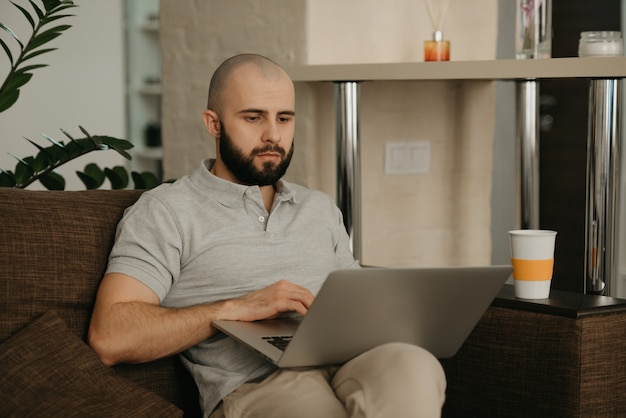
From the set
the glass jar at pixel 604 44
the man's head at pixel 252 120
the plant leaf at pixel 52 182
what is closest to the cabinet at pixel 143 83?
the plant leaf at pixel 52 182

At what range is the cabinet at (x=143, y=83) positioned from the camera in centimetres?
564

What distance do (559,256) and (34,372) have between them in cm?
352

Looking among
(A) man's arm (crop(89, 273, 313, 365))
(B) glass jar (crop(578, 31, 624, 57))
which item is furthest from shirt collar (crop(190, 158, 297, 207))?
(B) glass jar (crop(578, 31, 624, 57))

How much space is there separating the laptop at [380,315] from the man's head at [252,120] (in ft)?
1.29

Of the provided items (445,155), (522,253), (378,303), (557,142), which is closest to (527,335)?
(522,253)

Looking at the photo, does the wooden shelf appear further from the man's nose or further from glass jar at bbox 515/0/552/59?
the man's nose

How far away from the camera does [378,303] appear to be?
5.44 ft

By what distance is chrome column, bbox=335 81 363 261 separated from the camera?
283 cm

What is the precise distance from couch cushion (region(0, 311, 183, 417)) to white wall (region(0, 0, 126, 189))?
3404mm

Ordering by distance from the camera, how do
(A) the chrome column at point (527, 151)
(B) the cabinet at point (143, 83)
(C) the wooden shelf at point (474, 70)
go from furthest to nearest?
(B) the cabinet at point (143, 83) < (A) the chrome column at point (527, 151) < (C) the wooden shelf at point (474, 70)

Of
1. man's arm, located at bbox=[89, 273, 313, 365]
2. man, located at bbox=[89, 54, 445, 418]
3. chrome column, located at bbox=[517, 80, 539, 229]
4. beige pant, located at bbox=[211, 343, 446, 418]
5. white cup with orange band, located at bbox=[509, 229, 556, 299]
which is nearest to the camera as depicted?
beige pant, located at bbox=[211, 343, 446, 418]

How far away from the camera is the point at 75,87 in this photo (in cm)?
540

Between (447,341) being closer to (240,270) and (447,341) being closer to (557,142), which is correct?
(240,270)

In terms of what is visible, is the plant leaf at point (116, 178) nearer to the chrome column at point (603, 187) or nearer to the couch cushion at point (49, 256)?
the couch cushion at point (49, 256)
